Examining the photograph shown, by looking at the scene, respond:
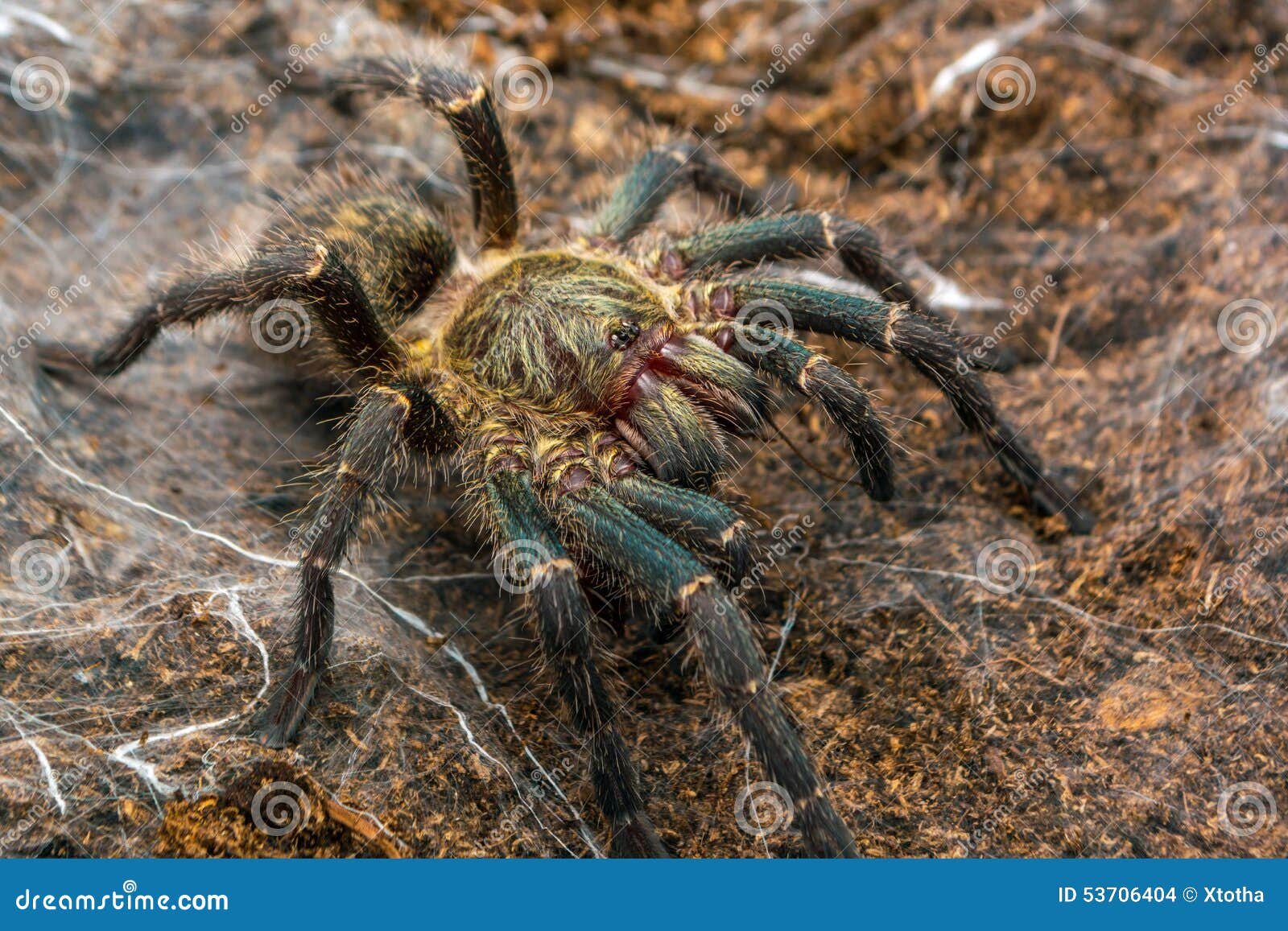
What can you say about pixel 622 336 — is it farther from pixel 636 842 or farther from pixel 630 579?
pixel 636 842

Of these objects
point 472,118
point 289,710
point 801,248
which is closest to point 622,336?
point 801,248

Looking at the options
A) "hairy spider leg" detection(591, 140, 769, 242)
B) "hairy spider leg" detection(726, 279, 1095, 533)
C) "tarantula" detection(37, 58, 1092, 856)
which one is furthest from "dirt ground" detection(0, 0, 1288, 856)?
"hairy spider leg" detection(591, 140, 769, 242)

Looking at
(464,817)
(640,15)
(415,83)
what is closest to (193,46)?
(415,83)

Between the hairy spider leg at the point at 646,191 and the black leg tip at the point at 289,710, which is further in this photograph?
the hairy spider leg at the point at 646,191

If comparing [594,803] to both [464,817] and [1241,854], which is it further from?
[1241,854]

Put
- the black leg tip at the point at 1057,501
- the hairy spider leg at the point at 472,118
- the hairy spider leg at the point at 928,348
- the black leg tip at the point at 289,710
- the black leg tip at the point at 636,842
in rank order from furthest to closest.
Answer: the hairy spider leg at the point at 472,118, the black leg tip at the point at 1057,501, the hairy spider leg at the point at 928,348, the black leg tip at the point at 289,710, the black leg tip at the point at 636,842

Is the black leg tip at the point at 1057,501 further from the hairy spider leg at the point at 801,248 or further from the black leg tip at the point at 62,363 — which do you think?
the black leg tip at the point at 62,363

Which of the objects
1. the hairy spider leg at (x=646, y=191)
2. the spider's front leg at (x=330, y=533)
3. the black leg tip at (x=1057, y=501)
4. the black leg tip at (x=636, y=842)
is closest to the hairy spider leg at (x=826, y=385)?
the black leg tip at (x=1057, y=501)
